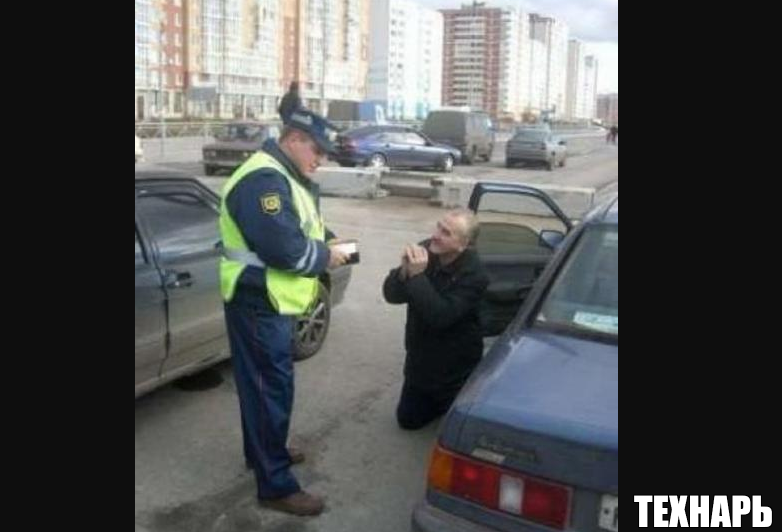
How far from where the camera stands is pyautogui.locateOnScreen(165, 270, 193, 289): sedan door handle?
4.52 meters

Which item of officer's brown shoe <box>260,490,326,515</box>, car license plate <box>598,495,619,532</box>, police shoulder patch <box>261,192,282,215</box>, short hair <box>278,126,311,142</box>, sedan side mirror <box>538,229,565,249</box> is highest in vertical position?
short hair <box>278,126,311,142</box>

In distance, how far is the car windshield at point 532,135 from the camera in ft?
101

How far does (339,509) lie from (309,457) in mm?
608

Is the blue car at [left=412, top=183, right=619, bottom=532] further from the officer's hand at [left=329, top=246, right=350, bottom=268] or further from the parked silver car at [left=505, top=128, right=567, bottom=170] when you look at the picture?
the parked silver car at [left=505, top=128, right=567, bottom=170]

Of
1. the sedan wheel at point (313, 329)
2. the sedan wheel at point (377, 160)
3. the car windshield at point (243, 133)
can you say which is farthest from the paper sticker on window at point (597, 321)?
the sedan wheel at point (377, 160)

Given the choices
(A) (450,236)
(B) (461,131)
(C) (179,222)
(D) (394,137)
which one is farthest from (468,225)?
(B) (461,131)

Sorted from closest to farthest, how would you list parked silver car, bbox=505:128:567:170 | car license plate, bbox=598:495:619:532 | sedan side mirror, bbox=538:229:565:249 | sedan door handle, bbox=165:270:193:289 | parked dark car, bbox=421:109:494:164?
car license plate, bbox=598:495:619:532 < sedan door handle, bbox=165:270:193:289 < sedan side mirror, bbox=538:229:565:249 < parked silver car, bbox=505:128:567:170 < parked dark car, bbox=421:109:494:164

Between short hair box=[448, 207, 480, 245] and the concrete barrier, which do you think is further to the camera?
the concrete barrier

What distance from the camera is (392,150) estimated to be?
2595 centimetres

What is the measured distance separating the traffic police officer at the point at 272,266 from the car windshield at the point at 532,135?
27.9 m

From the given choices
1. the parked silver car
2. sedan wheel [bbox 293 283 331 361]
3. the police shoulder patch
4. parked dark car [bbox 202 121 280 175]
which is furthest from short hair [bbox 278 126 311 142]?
the parked silver car

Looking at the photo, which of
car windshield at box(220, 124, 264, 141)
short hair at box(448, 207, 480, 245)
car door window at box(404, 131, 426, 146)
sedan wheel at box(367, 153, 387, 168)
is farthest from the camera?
car door window at box(404, 131, 426, 146)

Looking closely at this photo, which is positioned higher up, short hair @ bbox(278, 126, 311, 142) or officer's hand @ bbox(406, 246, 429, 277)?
short hair @ bbox(278, 126, 311, 142)
